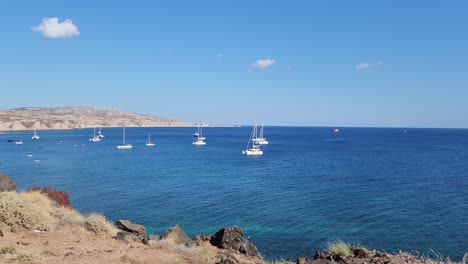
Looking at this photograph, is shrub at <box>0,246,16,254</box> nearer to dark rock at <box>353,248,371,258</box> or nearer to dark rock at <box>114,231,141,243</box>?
dark rock at <box>114,231,141,243</box>

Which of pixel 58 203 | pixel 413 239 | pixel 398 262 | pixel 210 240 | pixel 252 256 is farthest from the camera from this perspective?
pixel 413 239

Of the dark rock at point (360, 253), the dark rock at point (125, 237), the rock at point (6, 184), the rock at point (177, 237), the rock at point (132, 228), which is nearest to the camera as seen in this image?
the dark rock at point (360, 253)

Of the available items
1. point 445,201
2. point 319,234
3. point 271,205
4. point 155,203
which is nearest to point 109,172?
point 155,203

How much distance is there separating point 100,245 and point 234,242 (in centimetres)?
762

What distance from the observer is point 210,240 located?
20.9 meters

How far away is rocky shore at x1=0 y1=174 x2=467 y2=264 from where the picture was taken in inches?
480

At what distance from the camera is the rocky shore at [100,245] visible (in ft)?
40.0

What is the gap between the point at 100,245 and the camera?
1440 centimetres

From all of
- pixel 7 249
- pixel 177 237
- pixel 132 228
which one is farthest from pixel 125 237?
pixel 7 249

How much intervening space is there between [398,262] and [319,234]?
→ 14789mm

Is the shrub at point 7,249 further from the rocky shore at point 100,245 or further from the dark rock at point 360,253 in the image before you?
the dark rock at point 360,253

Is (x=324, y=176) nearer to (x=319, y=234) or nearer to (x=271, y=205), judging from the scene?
Answer: (x=271, y=205)

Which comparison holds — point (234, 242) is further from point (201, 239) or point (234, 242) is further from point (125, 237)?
point (125, 237)

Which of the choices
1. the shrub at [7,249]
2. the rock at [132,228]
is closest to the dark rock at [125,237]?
the rock at [132,228]
